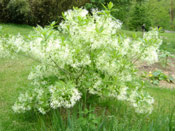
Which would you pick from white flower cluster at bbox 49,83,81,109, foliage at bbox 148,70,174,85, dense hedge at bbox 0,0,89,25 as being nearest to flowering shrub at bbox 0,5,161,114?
white flower cluster at bbox 49,83,81,109

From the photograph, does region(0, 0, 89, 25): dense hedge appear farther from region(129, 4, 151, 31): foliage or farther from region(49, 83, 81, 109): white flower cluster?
region(49, 83, 81, 109): white flower cluster

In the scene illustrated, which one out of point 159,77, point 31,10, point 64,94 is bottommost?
point 159,77

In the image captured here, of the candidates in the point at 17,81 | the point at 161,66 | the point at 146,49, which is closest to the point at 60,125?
the point at 146,49

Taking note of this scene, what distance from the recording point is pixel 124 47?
2.56 metres

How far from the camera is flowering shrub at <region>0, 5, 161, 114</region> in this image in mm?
2176

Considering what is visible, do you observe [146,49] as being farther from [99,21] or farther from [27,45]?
[27,45]

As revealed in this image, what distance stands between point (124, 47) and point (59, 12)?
1309 cm

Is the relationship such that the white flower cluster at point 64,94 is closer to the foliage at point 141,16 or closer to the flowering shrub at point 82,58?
the flowering shrub at point 82,58

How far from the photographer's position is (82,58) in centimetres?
232

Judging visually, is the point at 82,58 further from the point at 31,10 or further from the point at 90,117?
the point at 31,10

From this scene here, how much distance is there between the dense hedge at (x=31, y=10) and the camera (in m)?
→ 13.5

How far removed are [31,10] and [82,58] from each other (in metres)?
13.4

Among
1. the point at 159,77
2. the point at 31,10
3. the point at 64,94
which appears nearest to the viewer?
the point at 64,94

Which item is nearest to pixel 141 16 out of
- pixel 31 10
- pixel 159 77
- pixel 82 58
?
pixel 31 10
